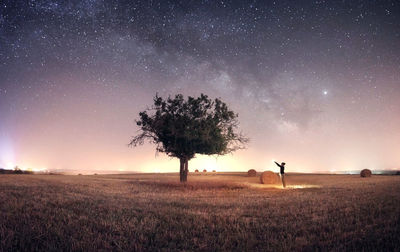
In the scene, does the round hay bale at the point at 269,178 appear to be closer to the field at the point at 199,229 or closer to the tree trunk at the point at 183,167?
the tree trunk at the point at 183,167

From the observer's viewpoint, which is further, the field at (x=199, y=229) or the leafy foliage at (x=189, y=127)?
the leafy foliage at (x=189, y=127)

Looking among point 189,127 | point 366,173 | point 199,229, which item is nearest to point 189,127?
point 189,127

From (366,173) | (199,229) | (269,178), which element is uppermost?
(199,229)

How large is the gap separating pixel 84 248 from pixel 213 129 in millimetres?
24813

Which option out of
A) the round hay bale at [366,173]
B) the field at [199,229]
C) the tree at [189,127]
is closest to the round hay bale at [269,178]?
the tree at [189,127]

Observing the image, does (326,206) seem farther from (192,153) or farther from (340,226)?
(192,153)

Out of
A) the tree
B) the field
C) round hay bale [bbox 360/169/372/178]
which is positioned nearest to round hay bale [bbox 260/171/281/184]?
the tree

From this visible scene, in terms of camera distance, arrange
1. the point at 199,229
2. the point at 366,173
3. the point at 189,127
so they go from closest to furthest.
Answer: the point at 199,229 → the point at 189,127 → the point at 366,173

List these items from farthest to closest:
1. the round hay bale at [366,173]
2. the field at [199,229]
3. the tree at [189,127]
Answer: the round hay bale at [366,173] < the tree at [189,127] < the field at [199,229]

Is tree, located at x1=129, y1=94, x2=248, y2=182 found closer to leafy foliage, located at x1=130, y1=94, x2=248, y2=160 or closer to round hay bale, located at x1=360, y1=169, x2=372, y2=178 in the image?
leafy foliage, located at x1=130, y1=94, x2=248, y2=160

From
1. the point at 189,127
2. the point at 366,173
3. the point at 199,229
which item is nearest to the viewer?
the point at 199,229

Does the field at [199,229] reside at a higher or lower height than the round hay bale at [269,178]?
higher

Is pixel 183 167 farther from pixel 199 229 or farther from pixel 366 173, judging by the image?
pixel 366 173

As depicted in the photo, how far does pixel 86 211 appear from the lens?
35.3ft
